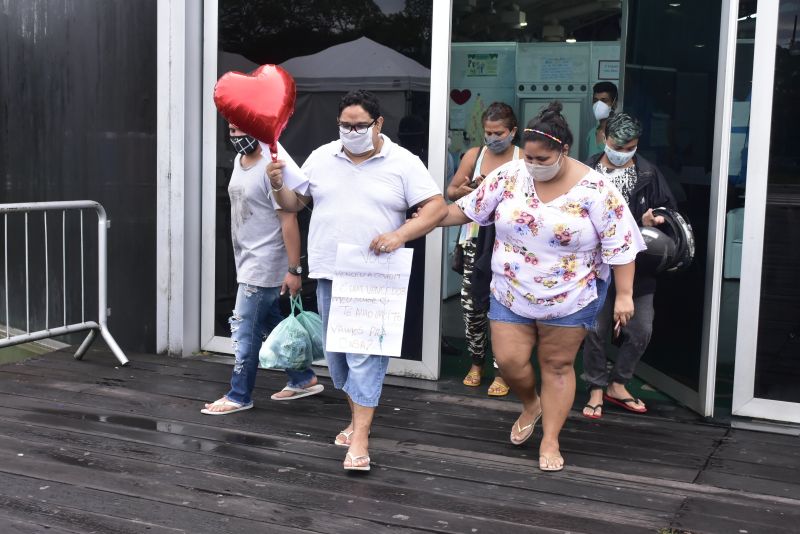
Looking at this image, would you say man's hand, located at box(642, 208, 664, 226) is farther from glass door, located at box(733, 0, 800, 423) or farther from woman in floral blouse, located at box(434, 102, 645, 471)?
woman in floral blouse, located at box(434, 102, 645, 471)

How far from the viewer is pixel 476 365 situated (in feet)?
20.5

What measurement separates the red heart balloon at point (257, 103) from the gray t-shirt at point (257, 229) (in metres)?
0.57

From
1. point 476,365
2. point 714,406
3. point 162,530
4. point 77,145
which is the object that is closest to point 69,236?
point 77,145

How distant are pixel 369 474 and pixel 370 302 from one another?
30.3 inches

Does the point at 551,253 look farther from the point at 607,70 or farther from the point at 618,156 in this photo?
the point at 607,70

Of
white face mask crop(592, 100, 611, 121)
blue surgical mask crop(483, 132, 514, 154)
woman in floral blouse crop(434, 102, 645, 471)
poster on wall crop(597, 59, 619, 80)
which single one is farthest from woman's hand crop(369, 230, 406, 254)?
poster on wall crop(597, 59, 619, 80)

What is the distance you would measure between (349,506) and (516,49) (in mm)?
6080

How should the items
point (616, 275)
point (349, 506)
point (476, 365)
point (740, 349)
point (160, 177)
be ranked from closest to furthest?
point (349, 506) → point (616, 275) → point (740, 349) → point (476, 365) → point (160, 177)

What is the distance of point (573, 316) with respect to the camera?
4.58 meters

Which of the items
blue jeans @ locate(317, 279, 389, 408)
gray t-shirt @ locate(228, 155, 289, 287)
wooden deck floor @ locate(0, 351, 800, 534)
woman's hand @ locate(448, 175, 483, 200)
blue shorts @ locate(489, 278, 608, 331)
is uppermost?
woman's hand @ locate(448, 175, 483, 200)

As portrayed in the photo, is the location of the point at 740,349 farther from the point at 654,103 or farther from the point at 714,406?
the point at 654,103

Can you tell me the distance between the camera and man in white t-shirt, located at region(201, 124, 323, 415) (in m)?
5.25

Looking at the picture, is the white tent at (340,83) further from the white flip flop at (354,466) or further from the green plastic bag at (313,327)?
the white flip flop at (354,466)

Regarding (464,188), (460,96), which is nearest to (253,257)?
(464,188)
